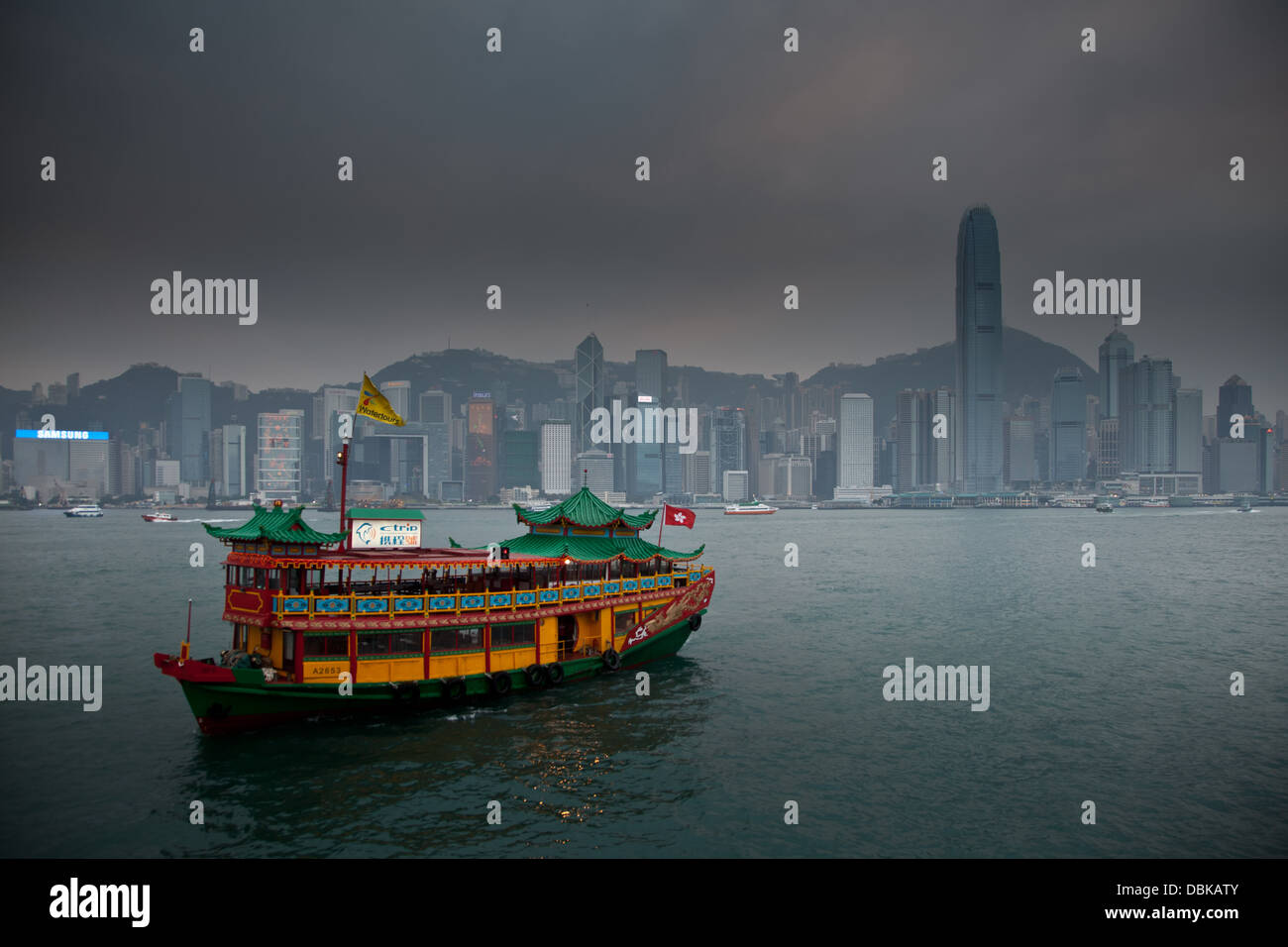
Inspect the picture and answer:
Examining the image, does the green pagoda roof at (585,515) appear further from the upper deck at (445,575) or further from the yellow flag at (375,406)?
the yellow flag at (375,406)

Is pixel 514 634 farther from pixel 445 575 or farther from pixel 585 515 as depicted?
pixel 585 515

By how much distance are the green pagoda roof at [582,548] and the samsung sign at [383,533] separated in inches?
183

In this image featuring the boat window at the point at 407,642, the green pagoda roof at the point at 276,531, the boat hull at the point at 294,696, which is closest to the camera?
the boat hull at the point at 294,696

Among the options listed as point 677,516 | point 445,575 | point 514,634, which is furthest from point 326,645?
point 677,516

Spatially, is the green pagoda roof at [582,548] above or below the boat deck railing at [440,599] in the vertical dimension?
above

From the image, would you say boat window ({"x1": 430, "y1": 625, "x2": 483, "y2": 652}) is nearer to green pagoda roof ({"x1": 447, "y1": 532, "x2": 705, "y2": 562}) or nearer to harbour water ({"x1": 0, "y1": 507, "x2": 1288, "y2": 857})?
harbour water ({"x1": 0, "y1": 507, "x2": 1288, "y2": 857})

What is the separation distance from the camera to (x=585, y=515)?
39531 mm

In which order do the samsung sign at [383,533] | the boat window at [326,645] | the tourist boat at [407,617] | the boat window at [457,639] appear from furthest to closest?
the samsung sign at [383,533] < the boat window at [457,639] < the boat window at [326,645] < the tourist boat at [407,617]

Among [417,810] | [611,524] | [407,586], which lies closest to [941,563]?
[611,524]

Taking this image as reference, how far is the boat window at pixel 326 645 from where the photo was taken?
92.9 ft

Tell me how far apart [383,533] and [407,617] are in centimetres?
485

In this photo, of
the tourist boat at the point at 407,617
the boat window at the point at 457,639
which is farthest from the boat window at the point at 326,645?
the boat window at the point at 457,639

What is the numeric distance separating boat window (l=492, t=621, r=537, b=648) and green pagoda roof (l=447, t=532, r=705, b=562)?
3985 mm
